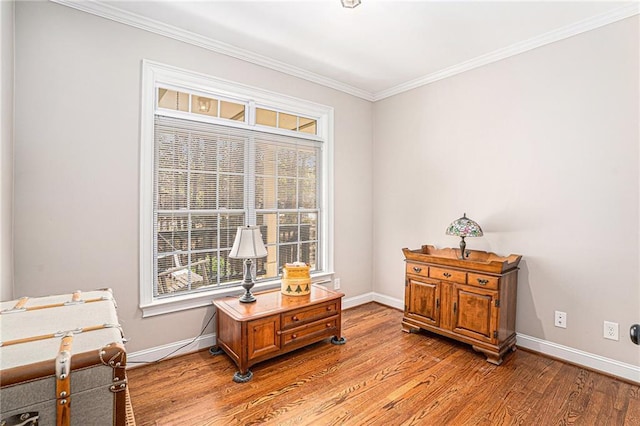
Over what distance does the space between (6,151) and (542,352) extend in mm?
4254

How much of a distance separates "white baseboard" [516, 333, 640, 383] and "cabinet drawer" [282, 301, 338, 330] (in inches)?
69.0

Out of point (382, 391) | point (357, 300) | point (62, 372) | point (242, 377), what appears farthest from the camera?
point (357, 300)

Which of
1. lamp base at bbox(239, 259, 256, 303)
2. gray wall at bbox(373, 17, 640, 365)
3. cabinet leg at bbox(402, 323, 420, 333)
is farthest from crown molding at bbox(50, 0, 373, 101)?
cabinet leg at bbox(402, 323, 420, 333)

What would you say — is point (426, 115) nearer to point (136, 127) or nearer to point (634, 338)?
point (634, 338)

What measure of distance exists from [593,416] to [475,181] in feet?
6.73

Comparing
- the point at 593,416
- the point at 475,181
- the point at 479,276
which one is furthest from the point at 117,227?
the point at 593,416

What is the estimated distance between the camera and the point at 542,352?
110 inches

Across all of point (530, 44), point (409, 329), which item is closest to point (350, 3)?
point (530, 44)

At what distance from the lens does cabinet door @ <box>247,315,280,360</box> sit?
2.44 meters

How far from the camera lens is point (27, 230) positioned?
211cm

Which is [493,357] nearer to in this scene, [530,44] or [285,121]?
[530,44]

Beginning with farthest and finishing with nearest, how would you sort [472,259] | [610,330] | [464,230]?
[472,259]
[464,230]
[610,330]

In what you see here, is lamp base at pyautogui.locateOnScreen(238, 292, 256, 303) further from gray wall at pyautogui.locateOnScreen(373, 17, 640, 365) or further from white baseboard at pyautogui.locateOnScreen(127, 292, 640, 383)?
gray wall at pyautogui.locateOnScreen(373, 17, 640, 365)

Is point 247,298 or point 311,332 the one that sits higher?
point 247,298
